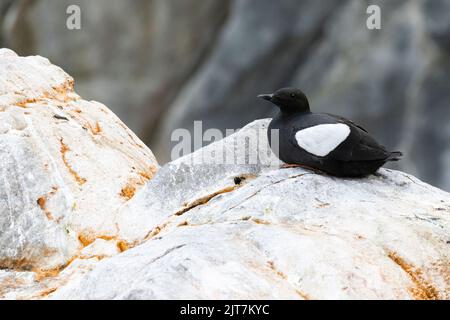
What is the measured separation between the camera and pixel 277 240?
4180 millimetres

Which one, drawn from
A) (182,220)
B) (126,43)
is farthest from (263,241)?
(126,43)

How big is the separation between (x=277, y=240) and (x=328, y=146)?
47.1 inches

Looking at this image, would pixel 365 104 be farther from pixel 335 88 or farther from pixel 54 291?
pixel 54 291

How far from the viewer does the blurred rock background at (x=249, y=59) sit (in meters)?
12.9

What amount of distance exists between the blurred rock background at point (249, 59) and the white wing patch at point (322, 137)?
7.83 meters

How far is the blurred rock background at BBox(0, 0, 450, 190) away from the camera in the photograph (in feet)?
42.4

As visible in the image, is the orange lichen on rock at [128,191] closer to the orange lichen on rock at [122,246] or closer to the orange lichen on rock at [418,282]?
the orange lichen on rock at [122,246]

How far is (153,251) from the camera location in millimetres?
4172

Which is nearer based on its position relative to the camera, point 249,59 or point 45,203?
point 45,203

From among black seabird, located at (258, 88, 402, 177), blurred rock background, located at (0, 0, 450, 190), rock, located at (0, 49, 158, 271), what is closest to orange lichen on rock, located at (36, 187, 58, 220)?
rock, located at (0, 49, 158, 271)

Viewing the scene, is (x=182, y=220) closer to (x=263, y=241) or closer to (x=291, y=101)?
(x=263, y=241)

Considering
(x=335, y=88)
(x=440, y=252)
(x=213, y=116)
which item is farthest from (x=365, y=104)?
(x=440, y=252)

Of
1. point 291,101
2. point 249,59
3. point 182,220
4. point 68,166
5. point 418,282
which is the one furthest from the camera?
point 249,59

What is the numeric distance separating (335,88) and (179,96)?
10.1 ft
